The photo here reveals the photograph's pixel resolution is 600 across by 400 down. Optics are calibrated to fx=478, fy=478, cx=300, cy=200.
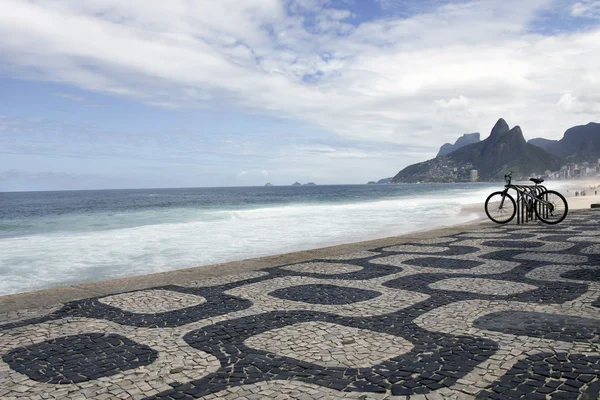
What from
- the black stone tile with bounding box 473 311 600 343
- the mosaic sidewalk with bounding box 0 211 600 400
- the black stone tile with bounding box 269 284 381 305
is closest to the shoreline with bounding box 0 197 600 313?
the mosaic sidewalk with bounding box 0 211 600 400

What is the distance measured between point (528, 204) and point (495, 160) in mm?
169123

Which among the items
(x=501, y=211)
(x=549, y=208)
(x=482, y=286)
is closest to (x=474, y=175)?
(x=549, y=208)

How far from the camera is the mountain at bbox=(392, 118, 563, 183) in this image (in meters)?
154

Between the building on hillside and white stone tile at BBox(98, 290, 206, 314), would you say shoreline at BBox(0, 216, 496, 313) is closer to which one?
white stone tile at BBox(98, 290, 206, 314)

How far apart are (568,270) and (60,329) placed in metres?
5.73

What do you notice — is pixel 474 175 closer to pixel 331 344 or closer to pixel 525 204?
pixel 525 204

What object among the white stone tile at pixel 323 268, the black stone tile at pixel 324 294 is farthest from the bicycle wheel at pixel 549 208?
the black stone tile at pixel 324 294

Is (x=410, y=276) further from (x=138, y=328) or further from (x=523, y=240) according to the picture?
(x=523, y=240)

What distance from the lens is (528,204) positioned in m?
12.1

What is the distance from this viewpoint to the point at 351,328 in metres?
3.75

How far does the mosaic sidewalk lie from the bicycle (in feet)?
20.5

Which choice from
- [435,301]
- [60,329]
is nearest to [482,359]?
[435,301]

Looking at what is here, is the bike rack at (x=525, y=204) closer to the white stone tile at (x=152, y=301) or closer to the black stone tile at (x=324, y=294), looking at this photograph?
the black stone tile at (x=324, y=294)

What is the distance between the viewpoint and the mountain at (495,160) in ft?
505
